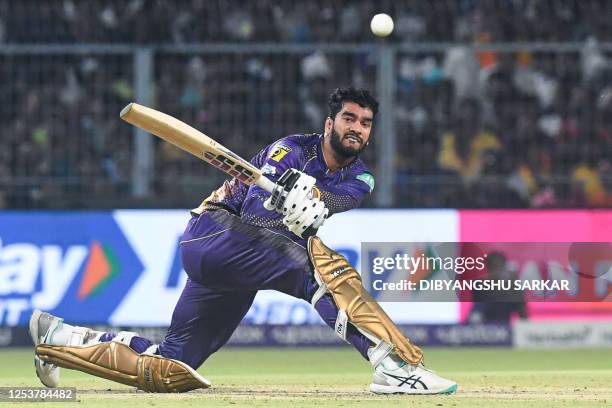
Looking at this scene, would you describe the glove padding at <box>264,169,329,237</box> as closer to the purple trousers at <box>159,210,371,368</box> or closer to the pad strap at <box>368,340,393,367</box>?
the purple trousers at <box>159,210,371,368</box>

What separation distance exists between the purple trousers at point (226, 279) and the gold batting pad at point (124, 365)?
0.12 m

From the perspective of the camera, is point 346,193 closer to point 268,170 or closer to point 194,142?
point 268,170

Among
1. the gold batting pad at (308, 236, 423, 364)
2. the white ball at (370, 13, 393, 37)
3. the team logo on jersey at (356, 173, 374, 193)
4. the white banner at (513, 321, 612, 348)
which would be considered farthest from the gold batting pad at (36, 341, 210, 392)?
the white banner at (513, 321, 612, 348)

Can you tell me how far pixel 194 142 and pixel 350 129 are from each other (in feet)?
3.03

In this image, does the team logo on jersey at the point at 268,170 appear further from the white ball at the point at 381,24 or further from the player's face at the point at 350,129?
the white ball at the point at 381,24

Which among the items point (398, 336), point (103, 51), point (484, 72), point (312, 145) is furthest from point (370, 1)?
point (398, 336)

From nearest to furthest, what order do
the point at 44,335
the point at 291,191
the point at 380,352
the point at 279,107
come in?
the point at 291,191
the point at 380,352
the point at 44,335
the point at 279,107

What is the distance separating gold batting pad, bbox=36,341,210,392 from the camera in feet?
25.4

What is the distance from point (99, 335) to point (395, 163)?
560cm

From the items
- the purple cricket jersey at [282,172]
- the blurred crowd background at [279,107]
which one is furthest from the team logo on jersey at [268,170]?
the blurred crowd background at [279,107]

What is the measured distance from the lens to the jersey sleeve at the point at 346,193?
7715mm

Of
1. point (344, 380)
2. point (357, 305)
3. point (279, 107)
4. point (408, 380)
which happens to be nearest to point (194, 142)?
point (357, 305)

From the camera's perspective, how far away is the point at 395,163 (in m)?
13.0

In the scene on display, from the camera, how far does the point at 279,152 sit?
776 cm
